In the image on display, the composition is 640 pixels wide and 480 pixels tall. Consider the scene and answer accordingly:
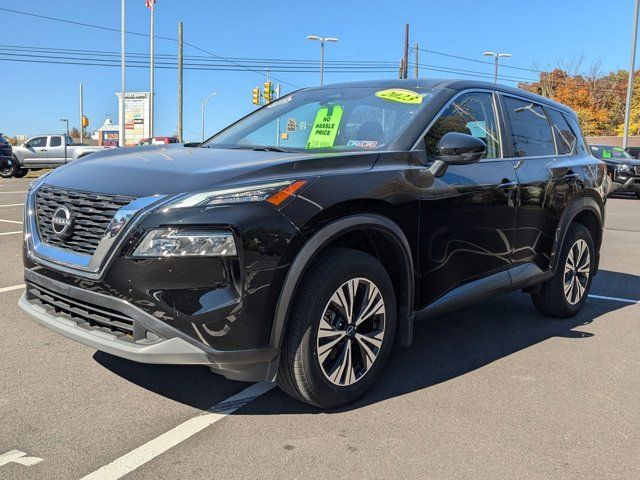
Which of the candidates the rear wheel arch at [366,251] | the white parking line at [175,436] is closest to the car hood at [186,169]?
the rear wheel arch at [366,251]

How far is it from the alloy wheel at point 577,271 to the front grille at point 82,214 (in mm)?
3775

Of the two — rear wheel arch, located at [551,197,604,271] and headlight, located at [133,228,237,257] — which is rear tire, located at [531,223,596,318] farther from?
headlight, located at [133,228,237,257]

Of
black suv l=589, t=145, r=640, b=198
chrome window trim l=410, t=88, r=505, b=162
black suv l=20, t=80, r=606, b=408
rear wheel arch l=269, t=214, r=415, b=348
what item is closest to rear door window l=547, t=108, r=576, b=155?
black suv l=20, t=80, r=606, b=408

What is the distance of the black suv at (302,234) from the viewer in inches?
105

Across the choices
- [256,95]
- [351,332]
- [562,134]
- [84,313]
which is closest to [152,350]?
[84,313]

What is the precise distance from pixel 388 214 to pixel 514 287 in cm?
154

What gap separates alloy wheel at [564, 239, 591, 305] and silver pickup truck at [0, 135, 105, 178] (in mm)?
25150

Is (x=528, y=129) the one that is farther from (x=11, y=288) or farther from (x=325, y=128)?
(x=11, y=288)

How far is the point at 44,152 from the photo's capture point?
90.2 ft

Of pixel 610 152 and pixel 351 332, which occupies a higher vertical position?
pixel 610 152

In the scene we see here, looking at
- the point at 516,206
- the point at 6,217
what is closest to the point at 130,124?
the point at 6,217

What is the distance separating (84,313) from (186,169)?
0.85m

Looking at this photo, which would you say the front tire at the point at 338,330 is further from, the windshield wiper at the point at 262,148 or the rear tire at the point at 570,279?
the rear tire at the point at 570,279

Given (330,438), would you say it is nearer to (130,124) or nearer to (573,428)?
(573,428)
